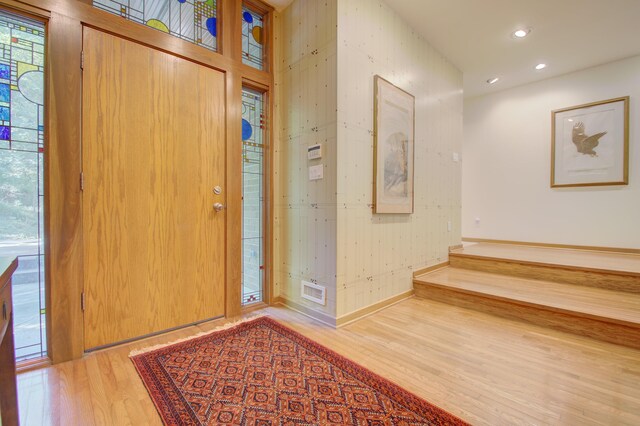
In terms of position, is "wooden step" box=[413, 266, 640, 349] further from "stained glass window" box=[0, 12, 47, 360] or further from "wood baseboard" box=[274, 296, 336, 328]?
"stained glass window" box=[0, 12, 47, 360]

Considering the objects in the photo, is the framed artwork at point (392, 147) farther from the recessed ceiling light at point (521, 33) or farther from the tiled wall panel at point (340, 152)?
the recessed ceiling light at point (521, 33)

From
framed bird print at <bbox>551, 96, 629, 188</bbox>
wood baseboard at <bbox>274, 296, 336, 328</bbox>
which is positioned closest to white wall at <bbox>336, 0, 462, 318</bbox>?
wood baseboard at <bbox>274, 296, 336, 328</bbox>

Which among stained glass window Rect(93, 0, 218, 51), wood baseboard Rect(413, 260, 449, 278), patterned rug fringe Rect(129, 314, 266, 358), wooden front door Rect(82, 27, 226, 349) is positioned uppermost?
stained glass window Rect(93, 0, 218, 51)

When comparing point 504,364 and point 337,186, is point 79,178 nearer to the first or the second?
point 337,186

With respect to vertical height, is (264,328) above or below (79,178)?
below

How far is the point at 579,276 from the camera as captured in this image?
2646 mm

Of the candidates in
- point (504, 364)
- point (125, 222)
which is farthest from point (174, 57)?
point (504, 364)

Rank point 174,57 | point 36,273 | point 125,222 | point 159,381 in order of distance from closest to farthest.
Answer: point 159,381, point 36,273, point 125,222, point 174,57

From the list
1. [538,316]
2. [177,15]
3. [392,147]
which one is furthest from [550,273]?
[177,15]

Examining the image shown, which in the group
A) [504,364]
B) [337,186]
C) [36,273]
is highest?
[337,186]

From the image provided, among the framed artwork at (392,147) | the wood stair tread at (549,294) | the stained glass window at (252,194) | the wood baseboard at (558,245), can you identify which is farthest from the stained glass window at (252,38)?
the wood baseboard at (558,245)

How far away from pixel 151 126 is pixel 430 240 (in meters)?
2.99

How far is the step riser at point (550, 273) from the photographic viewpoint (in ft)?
8.02

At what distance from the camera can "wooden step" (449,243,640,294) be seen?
2.48 m
